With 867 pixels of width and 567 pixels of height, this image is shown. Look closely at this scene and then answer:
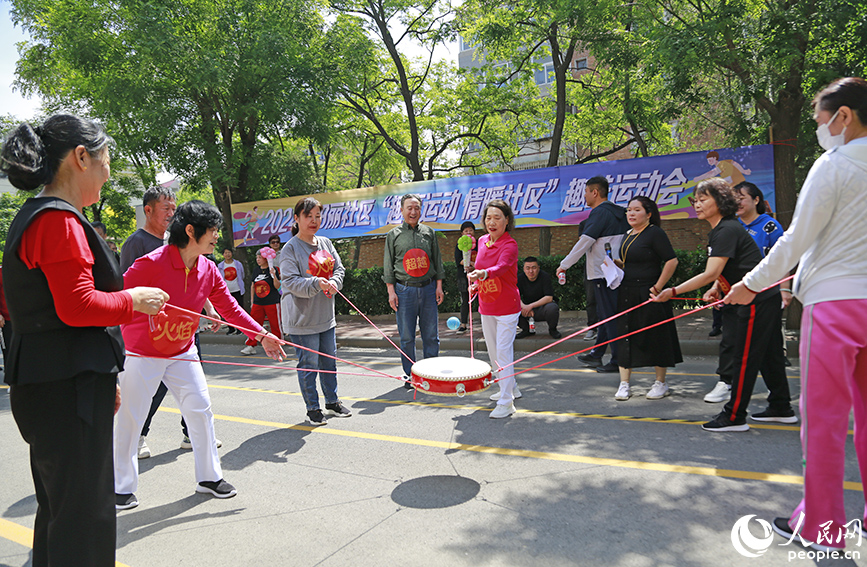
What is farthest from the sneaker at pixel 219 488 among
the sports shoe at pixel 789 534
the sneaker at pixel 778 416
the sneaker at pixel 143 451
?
the sneaker at pixel 778 416

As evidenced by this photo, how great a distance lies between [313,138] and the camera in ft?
51.9

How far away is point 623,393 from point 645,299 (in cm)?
98

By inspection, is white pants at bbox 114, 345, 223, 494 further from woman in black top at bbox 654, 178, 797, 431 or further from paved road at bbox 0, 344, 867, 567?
woman in black top at bbox 654, 178, 797, 431

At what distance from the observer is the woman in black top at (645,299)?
5.59 metres

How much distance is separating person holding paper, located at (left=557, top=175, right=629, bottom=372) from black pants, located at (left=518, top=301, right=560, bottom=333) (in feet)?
6.79

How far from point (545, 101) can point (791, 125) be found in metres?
11.6

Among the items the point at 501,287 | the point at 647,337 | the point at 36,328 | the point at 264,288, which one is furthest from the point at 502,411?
the point at 264,288

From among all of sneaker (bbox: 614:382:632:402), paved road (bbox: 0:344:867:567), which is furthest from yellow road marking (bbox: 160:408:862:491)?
sneaker (bbox: 614:382:632:402)

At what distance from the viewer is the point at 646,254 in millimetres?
5605

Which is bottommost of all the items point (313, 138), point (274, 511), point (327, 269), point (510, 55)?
point (274, 511)

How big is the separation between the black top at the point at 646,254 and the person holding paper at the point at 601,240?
1.14 metres

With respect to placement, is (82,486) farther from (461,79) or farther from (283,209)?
(461,79)

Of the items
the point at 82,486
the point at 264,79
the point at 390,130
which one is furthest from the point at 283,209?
the point at 82,486

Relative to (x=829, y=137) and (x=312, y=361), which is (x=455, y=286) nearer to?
(x=312, y=361)
